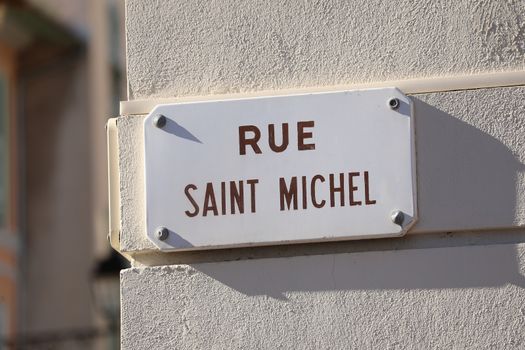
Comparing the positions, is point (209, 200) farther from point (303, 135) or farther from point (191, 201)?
point (303, 135)

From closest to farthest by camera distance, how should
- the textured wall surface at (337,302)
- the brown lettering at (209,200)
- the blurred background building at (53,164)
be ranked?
the textured wall surface at (337,302), the brown lettering at (209,200), the blurred background building at (53,164)

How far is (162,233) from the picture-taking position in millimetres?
3014

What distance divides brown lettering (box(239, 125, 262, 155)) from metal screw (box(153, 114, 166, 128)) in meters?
0.21

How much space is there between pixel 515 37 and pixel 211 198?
0.92 metres

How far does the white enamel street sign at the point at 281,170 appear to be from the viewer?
2.96 metres

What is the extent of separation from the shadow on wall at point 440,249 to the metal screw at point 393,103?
6 centimetres

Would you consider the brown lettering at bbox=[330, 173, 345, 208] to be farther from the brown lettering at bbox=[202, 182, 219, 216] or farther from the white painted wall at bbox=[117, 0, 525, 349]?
the brown lettering at bbox=[202, 182, 219, 216]

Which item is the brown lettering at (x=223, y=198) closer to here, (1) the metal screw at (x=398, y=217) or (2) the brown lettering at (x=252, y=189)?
(2) the brown lettering at (x=252, y=189)

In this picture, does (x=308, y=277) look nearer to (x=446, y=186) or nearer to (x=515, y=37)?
(x=446, y=186)

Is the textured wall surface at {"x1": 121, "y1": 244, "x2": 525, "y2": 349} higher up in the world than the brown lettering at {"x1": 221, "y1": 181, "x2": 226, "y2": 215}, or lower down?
lower down

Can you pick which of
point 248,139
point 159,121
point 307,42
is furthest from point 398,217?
point 159,121

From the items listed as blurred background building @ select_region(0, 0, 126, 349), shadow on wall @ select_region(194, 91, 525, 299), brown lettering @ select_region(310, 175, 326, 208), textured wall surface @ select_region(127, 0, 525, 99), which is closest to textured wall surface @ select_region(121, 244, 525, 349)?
shadow on wall @ select_region(194, 91, 525, 299)

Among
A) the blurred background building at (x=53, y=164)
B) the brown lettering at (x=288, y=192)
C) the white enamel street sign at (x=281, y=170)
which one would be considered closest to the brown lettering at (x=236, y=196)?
the white enamel street sign at (x=281, y=170)

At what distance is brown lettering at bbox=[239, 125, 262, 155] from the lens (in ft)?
9.88
